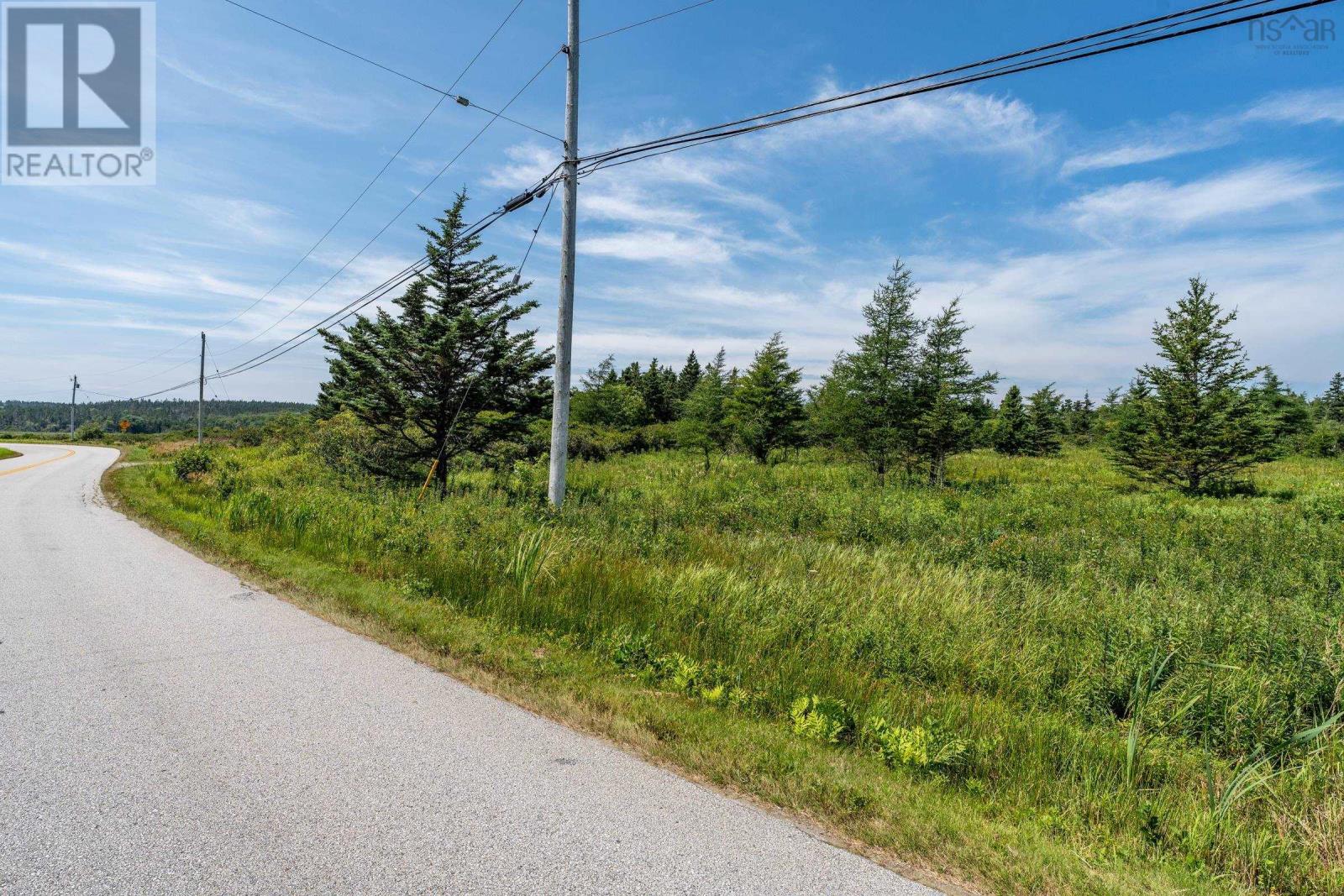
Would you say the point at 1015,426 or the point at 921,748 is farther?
the point at 1015,426

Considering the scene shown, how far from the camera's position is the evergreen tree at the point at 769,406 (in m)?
26.3

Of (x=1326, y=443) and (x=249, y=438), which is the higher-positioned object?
(x=1326, y=443)

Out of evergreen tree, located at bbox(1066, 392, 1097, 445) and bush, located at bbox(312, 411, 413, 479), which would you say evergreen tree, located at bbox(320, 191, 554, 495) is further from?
evergreen tree, located at bbox(1066, 392, 1097, 445)

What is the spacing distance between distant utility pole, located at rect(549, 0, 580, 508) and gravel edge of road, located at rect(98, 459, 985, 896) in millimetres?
4375

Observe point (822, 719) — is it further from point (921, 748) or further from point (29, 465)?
point (29, 465)

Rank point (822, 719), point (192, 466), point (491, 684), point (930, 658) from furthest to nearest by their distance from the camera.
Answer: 1. point (192, 466)
2. point (930, 658)
3. point (491, 684)
4. point (822, 719)

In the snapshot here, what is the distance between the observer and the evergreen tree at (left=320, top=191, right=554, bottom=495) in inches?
573

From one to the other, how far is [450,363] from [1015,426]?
127 feet

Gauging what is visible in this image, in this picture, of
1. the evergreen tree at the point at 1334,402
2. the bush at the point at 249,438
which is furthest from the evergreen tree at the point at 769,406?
the evergreen tree at the point at 1334,402

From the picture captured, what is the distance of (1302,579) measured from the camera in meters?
8.44

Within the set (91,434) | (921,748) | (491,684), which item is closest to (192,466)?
(491,684)

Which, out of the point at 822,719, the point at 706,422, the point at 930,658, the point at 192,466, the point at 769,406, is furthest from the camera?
the point at 706,422

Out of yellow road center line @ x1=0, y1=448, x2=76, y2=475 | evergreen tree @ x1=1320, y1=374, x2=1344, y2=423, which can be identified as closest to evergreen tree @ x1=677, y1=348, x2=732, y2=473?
yellow road center line @ x1=0, y1=448, x2=76, y2=475

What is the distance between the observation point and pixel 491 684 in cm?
458
